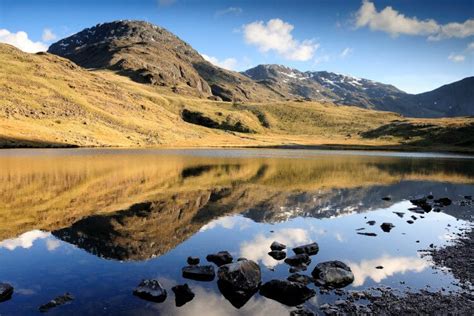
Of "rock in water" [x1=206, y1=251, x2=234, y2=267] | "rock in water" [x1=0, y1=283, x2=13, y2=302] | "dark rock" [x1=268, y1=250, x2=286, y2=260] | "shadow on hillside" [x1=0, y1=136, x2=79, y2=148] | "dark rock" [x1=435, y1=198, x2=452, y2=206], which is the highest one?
"shadow on hillside" [x1=0, y1=136, x2=79, y2=148]

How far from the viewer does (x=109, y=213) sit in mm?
34406

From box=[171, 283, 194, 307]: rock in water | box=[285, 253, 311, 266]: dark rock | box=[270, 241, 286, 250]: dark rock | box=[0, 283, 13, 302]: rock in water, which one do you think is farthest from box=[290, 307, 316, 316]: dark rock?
box=[0, 283, 13, 302]: rock in water

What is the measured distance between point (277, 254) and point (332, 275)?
4.92 meters

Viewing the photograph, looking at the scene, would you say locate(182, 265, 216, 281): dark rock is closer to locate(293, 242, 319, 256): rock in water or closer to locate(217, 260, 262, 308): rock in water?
locate(217, 260, 262, 308): rock in water

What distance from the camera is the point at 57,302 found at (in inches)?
644

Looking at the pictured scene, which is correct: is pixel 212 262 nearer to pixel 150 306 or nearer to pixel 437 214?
pixel 150 306

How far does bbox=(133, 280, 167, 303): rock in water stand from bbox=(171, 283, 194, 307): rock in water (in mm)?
530

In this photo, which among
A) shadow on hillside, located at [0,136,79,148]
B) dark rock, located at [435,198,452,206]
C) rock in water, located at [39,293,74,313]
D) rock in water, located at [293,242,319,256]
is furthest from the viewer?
shadow on hillside, located at [0,136,79,148]

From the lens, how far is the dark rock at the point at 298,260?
22717 millimetres

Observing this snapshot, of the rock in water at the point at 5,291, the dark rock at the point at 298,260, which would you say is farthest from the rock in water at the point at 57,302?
the dark rock at the point at 298,260

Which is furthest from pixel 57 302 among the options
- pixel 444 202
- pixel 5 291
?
pixel 444 202

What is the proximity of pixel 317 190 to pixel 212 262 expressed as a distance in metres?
33.6

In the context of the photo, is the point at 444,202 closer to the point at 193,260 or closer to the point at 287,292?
the point at 287,292

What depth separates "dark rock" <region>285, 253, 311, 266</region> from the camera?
74.5 ft
